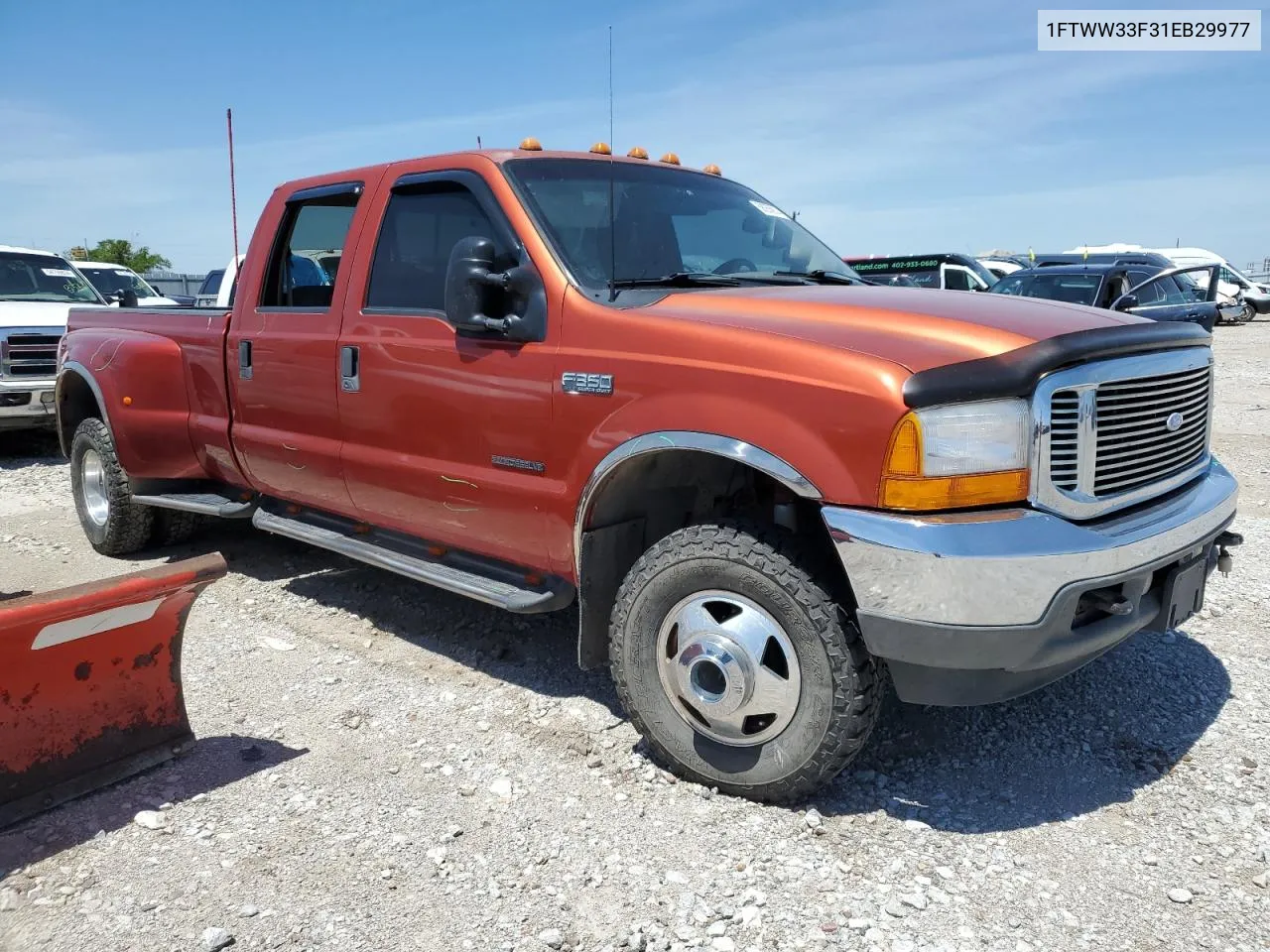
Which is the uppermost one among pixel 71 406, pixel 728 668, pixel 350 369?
pixel 350 369

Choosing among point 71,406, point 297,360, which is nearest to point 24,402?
point 71,406

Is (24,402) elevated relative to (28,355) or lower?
lower

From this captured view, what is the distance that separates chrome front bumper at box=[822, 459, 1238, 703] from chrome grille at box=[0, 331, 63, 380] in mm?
8697

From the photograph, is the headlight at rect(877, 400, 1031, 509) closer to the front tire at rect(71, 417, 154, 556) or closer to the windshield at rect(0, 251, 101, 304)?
the front tire at rect(71, 417, 154, 556)

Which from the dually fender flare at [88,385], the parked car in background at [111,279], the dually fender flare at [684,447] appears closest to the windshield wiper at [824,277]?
the dually fender flare at [684,447]

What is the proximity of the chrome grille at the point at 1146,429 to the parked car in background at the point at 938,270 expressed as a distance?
1509cm

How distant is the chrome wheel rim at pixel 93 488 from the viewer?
5.81 meters

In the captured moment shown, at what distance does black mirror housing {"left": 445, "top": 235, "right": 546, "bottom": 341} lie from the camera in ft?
11.0

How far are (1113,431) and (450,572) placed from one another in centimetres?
231

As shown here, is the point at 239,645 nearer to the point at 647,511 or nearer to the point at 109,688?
the point at 109,688

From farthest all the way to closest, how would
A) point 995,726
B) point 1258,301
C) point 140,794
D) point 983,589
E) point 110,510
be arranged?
point 1258,301
point 110,510
point 995,726
point 140,794
point 983,589

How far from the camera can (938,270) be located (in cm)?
1931

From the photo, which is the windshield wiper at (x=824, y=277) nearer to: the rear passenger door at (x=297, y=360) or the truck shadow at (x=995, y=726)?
the truck shadow at (x=995, y=726)

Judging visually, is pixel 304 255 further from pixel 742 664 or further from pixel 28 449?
pixel 28 449
